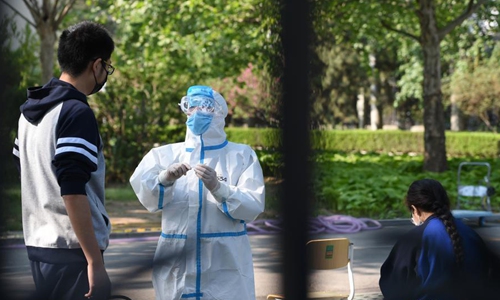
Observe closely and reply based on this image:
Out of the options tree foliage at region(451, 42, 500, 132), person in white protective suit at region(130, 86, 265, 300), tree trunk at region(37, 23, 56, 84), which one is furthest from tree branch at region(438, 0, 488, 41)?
tree foliage at region(451, 42, 500, 132)

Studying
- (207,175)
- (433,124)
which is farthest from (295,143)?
(433,124)

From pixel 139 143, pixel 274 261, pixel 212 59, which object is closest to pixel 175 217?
pixel 274 261

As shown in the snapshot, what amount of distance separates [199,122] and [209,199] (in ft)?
1.02

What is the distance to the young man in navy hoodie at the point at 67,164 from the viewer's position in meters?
1.66

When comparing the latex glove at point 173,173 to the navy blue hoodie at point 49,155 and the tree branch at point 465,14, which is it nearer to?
the navy blue hoodie at point 49,155

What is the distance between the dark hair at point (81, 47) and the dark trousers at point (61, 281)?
46cm

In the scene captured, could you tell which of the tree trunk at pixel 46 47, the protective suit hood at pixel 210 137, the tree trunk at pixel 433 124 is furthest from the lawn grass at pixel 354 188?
the tree trunk at pixel 46 47

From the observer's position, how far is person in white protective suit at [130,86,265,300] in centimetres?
258

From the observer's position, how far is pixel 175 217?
2.73 m

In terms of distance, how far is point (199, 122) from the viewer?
2.88 meters

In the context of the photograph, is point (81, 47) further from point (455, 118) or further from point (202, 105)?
point (455, 118)

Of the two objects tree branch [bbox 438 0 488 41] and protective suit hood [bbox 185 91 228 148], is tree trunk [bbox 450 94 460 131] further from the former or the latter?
protective suit hood [bbox 185 91 228 148]

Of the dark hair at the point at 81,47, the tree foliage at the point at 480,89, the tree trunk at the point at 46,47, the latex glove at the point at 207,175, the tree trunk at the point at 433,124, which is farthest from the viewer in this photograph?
the tree foliage at the point at 480,89

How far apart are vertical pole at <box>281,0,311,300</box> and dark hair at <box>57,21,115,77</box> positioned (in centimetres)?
122
